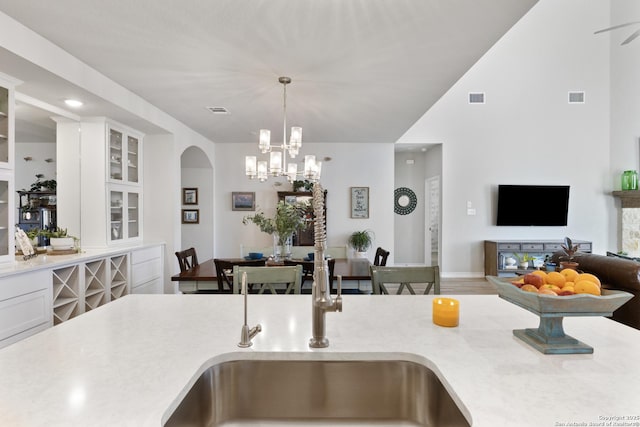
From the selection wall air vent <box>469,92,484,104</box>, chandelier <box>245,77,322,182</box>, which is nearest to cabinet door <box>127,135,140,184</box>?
chandelier <box>245,77,322,182</box>

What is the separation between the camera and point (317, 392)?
3.20 feet

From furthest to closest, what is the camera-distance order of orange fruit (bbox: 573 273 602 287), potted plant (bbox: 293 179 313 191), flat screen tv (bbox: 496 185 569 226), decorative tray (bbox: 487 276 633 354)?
flat screen tv (bbox: 496 185 569 226) < potted plant (bbox: 293 179 313 191) < orange fruit (bbox: 573 273 602 287) < decorative tray (bbox: 487 276 633 354)

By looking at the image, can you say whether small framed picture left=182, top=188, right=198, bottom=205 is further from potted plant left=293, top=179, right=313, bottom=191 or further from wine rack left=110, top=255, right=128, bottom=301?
wine rack left=110, top=255, right=128, bottom=301

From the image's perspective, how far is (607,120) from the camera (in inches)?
257

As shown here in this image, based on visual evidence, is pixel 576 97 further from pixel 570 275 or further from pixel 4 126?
pixel 4 126

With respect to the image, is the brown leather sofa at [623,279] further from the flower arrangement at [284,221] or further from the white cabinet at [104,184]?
the white cabinet at [104,184]

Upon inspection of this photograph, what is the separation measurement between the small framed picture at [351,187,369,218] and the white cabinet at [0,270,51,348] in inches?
177

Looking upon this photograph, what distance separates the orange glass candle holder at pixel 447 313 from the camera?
46.1 inches

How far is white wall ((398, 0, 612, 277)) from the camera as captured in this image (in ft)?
21.2

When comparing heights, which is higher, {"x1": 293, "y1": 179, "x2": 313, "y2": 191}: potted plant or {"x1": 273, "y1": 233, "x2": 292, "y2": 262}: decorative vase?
{"x1": 293, "y1": 179, "x2": 313, "y2": 191}: potted plant

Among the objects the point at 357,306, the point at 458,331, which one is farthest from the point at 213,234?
the point at 458,331

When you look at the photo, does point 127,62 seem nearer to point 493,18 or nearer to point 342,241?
point 493,18

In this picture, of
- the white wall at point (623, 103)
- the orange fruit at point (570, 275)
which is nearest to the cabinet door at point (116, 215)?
the orange fruit at point (570, 275)

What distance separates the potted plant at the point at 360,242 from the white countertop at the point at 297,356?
448 centimetres
